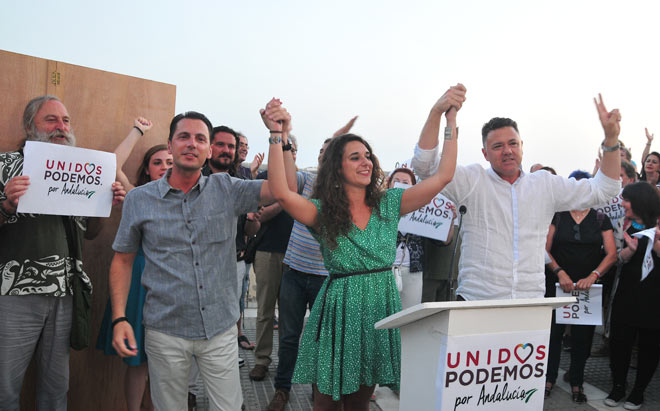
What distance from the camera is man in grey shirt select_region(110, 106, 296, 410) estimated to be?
2.38 m

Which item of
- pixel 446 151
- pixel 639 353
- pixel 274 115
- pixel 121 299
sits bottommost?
pixel 639 353

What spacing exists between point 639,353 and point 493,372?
3.23 m

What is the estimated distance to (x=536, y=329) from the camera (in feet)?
7.02

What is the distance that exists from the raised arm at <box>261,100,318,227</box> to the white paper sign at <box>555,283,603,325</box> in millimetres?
2970

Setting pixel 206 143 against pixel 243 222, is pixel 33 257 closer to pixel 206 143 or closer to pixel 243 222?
pixel 206 143

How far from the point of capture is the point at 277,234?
461 centimetres

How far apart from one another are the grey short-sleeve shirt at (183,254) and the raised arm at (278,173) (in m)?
0.34

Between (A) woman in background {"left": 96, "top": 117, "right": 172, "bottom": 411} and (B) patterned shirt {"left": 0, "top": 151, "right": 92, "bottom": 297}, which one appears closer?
(B) patterned shirt {"left": 0, "top": 151, "right": 92, "bottom": 297}

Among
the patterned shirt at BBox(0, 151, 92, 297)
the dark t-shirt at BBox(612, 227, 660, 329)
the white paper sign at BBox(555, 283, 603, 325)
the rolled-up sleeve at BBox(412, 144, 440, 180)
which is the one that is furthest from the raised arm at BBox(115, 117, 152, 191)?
the dark t-shirt at BBox(612, 227, 660, 329)

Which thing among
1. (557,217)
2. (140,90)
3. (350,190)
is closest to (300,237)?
(350,190)

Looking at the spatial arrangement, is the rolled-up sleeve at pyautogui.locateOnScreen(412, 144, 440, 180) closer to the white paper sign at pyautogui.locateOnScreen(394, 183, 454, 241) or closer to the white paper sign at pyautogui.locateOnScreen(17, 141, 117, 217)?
the white paper sign at pyautogui.locateOnScreen(394, 183, 454, 241)

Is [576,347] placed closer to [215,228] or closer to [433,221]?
[433,221]

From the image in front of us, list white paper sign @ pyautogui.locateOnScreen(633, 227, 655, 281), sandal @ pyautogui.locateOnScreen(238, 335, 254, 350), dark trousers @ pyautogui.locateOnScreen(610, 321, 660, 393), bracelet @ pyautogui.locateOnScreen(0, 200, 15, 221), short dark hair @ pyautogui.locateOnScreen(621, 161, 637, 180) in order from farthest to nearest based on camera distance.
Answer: short dark hair @ pyautogui.locateOnScreen(621, 161, 637, 180) → sandal @ pyautogui.locateOnScreen(238, 335, 254, 350) → dark trousers @ pyautogui.locateOnScreen(610, 321, 660, 393) → white paper sign @ pyautogui.locateOnScreen(633, 227, 655, 281) → bracelet @ pyautogui.locateOnScreen(0, 200, 15, 221)

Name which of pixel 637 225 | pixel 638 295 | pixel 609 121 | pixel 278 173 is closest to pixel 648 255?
pixel 638 295
